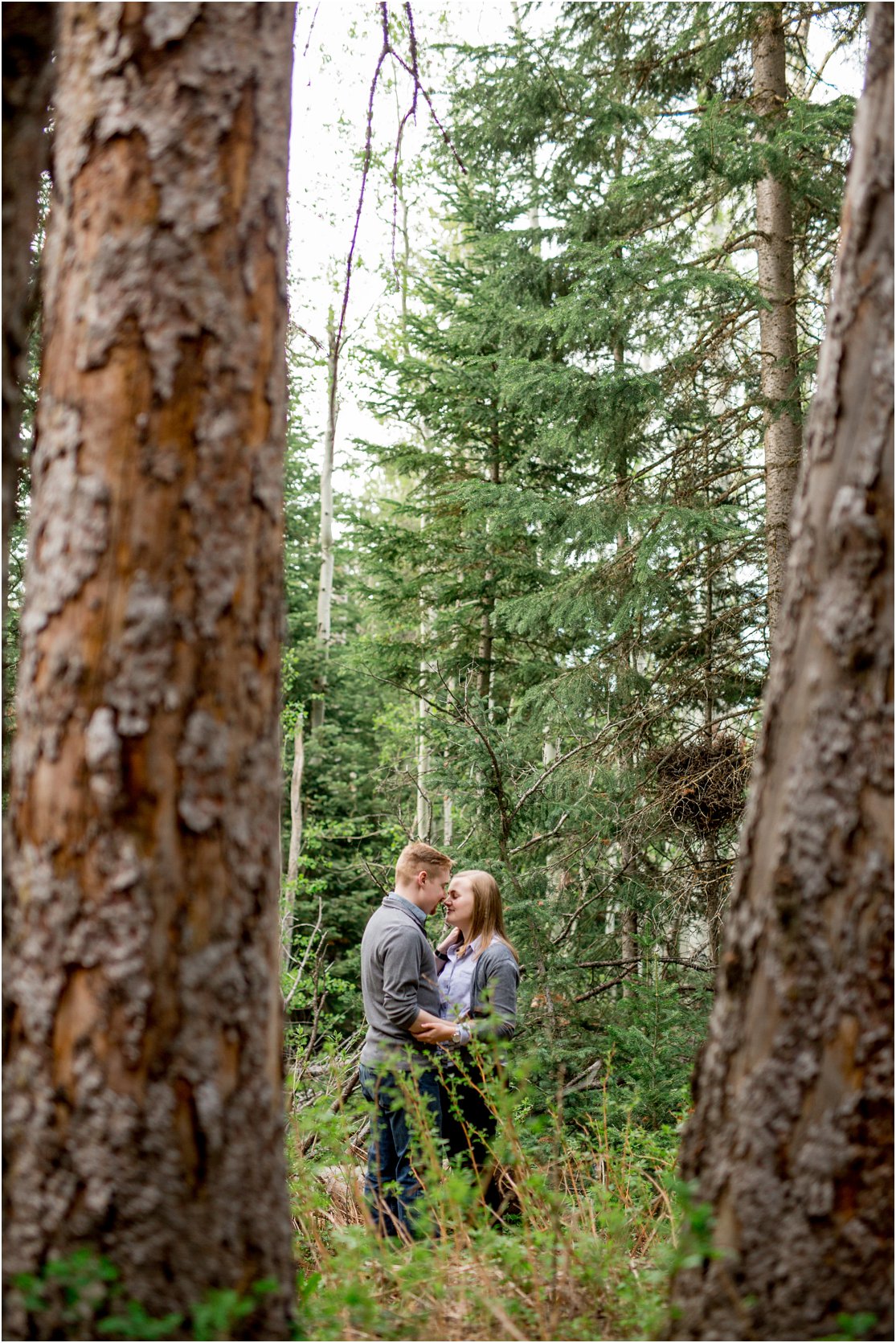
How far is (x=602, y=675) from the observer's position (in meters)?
9.17

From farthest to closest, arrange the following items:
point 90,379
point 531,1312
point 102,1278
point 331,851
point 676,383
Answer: point 331,851 → point 676,383 → point 531,1312 → point 90,379 → point 102,1278

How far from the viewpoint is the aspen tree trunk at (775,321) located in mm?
7699

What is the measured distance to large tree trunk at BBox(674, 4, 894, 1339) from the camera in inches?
72.9

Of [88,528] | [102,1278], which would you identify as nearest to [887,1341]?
[102,1278]

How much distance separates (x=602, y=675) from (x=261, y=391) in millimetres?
7464

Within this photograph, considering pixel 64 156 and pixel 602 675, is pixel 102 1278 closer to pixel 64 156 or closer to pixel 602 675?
pixel 64 156

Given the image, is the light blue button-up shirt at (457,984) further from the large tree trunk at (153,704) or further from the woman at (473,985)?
the large tree trunk at (153,704)

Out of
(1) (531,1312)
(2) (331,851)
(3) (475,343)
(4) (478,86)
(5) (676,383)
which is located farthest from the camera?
(2) (331,851)

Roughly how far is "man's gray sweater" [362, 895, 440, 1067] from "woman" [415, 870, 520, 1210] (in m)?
0.11

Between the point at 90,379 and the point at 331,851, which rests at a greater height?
the point at 90,379

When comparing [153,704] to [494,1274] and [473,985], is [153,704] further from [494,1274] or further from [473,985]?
[473,985]

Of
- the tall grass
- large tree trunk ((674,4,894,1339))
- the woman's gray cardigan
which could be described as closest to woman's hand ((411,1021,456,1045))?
the woman's gray cardigan

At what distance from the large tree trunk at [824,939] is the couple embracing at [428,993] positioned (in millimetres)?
2548

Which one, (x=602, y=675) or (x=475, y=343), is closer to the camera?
(x=602, y=675)
